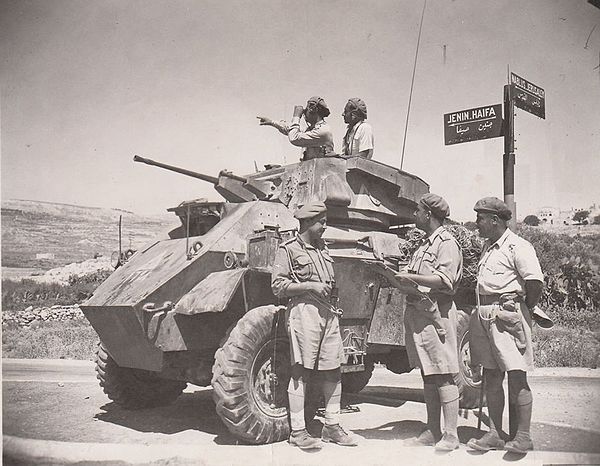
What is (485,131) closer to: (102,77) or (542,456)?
(542,456)

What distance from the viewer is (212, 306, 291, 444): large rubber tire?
5340 mm

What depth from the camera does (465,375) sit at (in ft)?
23.4

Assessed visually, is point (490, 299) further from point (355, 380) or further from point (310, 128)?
point (355, 380)

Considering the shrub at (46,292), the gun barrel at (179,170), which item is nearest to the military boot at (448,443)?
the gun barrel at (179,170)

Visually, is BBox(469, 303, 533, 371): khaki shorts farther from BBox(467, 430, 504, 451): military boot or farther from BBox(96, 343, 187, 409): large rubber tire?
BBox(96, 343, 187, 409): large rubber tire

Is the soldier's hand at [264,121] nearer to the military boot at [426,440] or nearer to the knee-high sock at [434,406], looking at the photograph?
the knee-high sock at [434,406]

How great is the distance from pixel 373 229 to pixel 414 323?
2.06m

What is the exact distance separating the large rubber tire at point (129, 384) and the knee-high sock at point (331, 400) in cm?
236

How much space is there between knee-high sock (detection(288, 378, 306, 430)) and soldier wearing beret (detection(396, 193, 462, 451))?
0.89 metres

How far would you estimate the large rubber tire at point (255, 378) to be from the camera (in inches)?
210

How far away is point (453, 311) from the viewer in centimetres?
531

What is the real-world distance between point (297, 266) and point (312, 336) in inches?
21.7

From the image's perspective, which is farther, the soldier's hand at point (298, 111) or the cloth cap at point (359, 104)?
the cloth cap at point (359, 104)

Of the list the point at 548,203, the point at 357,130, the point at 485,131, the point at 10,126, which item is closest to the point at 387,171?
the point at 357,130
